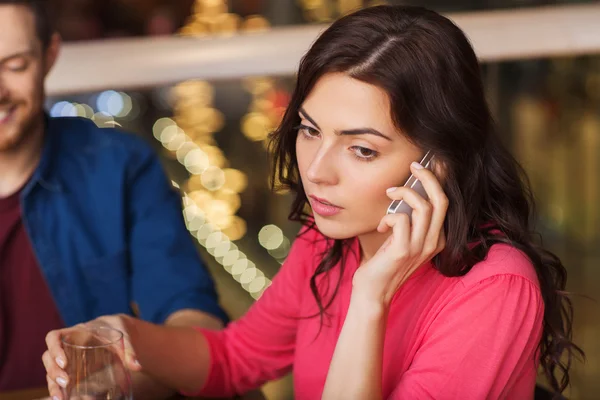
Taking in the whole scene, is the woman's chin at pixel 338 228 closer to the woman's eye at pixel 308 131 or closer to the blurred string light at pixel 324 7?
the woman's eye at pixel 308 131

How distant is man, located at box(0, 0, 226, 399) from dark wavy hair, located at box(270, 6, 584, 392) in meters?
0.72

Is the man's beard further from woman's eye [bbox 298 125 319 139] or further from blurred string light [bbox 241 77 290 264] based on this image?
blurred string light [bbox 241 77 290 264]

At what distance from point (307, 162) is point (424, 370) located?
40 cm

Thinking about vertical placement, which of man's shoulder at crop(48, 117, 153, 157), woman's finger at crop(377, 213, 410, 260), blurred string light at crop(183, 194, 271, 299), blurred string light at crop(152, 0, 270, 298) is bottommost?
blurred string light at crop(183, 194, 271, 299)

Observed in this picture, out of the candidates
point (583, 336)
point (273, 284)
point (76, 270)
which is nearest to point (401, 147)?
point (273, 284)

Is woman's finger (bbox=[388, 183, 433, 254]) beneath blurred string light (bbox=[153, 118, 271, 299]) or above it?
above

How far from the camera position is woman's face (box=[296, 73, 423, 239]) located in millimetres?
1341

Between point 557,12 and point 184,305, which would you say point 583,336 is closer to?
point 557,12

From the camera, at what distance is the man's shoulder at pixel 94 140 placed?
2244 millimetres

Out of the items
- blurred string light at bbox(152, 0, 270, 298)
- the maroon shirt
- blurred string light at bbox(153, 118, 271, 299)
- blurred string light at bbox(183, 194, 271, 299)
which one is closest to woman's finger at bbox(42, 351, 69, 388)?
the maroon shirt

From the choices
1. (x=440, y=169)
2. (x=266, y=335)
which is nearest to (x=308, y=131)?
(x=440, y=169)

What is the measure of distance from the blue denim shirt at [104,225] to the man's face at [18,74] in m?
0.15

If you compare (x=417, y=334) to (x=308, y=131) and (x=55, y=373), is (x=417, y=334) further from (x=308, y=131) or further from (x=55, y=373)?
(x=55, y=373)

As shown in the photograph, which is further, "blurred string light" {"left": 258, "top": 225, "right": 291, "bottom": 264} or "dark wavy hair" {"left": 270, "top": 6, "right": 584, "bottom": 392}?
"blurred string light" {"left": 258, "top": 225, "right": 291, "bottom": 264}
